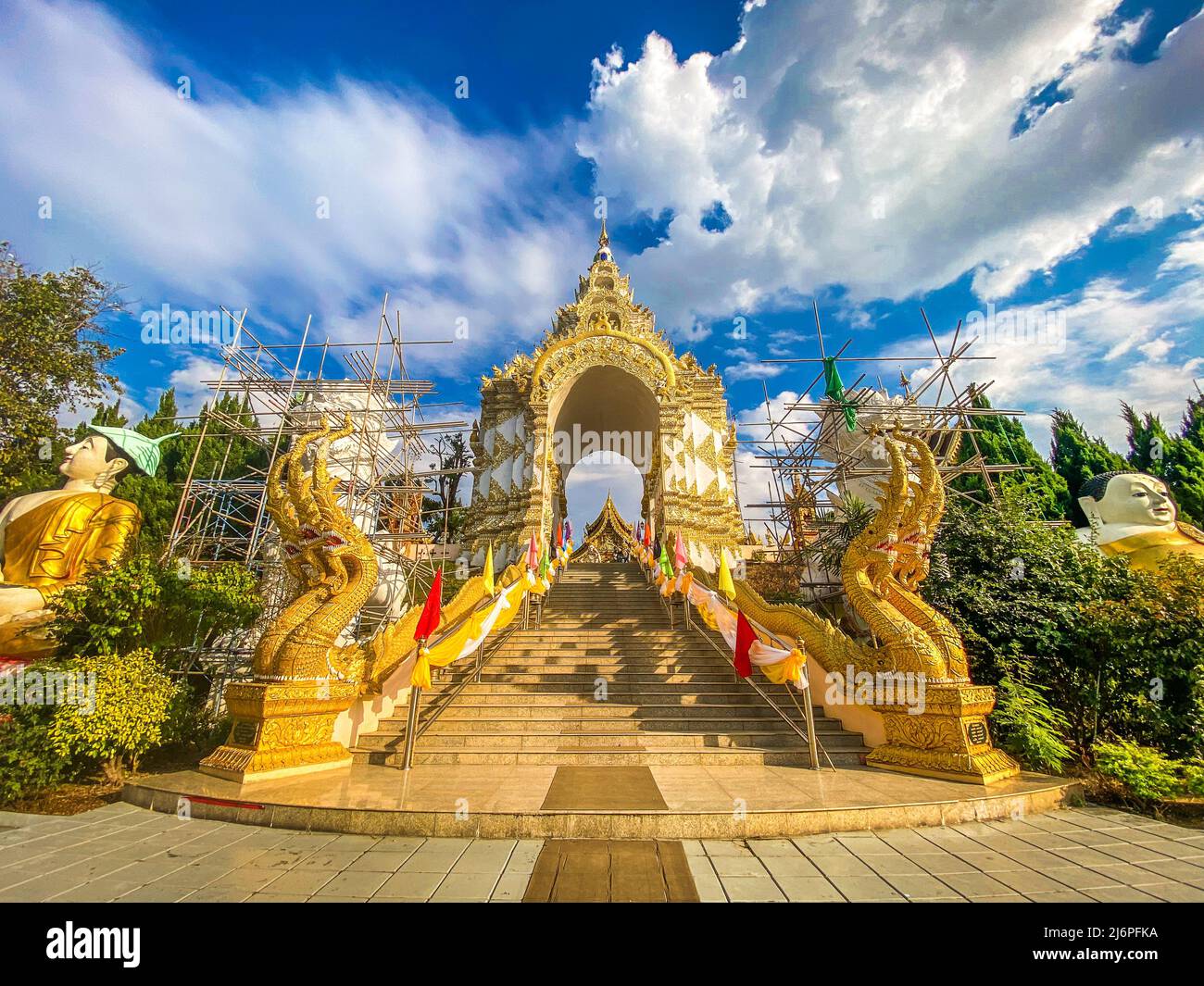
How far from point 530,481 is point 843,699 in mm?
12446

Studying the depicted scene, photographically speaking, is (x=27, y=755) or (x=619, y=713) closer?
(x=27, y=755)

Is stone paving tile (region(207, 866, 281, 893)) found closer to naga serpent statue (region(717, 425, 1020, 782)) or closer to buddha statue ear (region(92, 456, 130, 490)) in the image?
naga serpent statue (region(717, 425, 1020, 782))

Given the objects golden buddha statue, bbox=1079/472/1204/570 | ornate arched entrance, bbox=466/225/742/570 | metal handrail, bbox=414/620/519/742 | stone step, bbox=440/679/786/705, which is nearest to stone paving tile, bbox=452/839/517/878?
metal handrail, bbox=414/620/519/742

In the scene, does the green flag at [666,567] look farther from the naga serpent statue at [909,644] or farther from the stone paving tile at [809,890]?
the stone paving tile at [809,890]

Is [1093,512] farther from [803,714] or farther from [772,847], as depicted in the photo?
[772,847]

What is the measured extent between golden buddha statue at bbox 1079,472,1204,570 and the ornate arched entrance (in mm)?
9476

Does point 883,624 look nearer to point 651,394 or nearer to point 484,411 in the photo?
point 651,394

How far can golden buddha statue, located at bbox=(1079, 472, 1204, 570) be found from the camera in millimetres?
12102

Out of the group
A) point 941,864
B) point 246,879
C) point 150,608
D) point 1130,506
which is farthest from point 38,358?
point 1130,506

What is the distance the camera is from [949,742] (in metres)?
6.02

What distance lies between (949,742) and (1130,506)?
38.4ft

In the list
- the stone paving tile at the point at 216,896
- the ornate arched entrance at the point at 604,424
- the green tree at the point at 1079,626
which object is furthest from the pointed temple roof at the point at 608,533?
the stone paving tile at the point at 216,896

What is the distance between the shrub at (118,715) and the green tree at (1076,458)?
32.2 m
